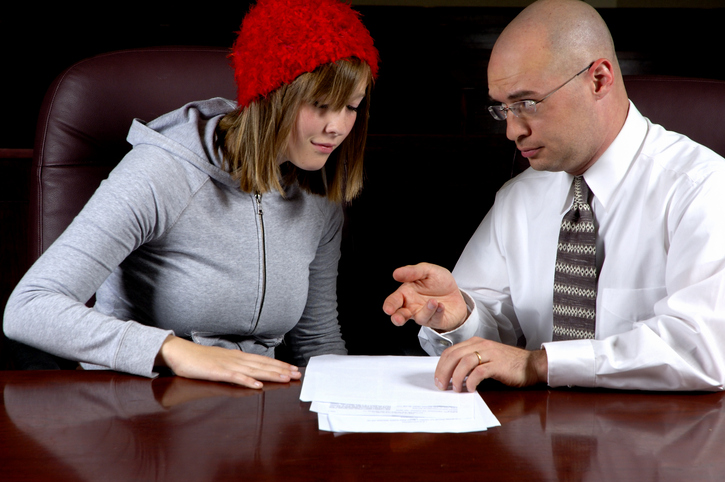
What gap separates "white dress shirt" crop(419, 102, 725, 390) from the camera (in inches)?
39.0

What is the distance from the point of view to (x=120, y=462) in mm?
704

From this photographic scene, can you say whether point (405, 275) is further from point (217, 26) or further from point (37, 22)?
point (37, 22)

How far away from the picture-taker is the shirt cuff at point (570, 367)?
38.7 inches

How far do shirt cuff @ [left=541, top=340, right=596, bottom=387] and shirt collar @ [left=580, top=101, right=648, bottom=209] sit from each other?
386mm

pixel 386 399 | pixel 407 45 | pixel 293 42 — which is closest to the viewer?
pixel 386 399

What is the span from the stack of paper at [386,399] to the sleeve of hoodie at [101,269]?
25cm

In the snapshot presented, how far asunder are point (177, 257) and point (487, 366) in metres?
0.62

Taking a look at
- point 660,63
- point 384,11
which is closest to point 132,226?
point 384,11

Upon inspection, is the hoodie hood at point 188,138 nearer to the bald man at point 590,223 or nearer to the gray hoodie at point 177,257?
the gray hoodie at point 177,257

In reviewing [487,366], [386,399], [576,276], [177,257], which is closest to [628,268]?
[576,276]

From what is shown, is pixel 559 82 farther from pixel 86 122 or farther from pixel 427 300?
pixel 86 122

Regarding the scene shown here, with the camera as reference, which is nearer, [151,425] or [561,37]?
[151,425]

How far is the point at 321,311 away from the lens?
4.97 ft

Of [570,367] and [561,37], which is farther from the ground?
[561,37]
